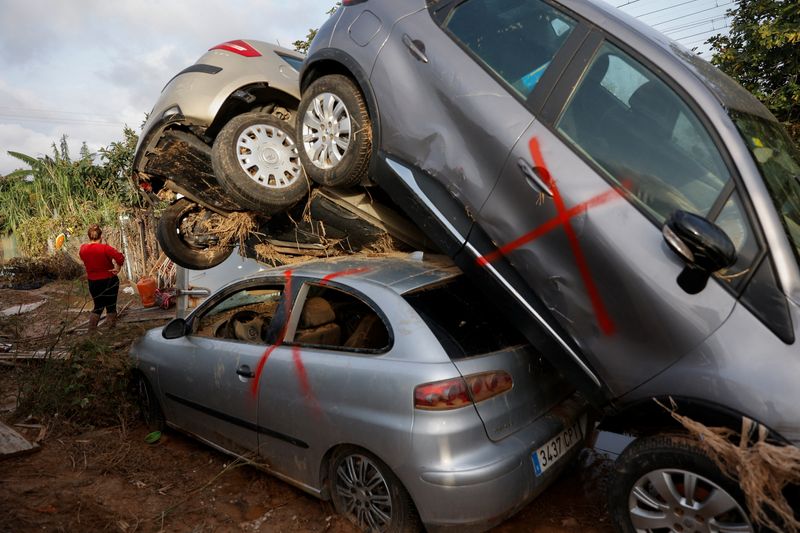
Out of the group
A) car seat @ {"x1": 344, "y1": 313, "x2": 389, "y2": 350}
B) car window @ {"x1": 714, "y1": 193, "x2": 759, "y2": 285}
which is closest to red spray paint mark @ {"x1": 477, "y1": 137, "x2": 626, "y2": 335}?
car window @ {"x1": 714, "y1": 193, "x2": 759, "y2": 285}

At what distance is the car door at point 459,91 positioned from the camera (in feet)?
8.25

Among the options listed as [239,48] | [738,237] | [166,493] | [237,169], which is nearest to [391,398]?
[738,237]

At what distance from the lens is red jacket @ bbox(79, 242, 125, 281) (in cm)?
700

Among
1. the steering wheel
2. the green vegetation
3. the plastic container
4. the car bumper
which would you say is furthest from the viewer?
the green vegetation

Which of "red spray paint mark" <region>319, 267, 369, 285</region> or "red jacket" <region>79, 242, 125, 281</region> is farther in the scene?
"red jacket" <region>79, 242, 125, 281</region>

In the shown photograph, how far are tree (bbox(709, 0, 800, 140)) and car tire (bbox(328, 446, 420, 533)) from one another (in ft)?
20.5

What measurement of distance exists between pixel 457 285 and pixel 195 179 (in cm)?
252

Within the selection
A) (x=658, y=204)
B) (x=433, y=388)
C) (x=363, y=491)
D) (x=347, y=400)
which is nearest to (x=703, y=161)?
(x=658, y=204)

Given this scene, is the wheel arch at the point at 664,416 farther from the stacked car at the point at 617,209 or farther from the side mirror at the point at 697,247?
the side mirror at the point at 697,247

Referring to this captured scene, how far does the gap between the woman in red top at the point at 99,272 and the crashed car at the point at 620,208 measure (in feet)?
18.8

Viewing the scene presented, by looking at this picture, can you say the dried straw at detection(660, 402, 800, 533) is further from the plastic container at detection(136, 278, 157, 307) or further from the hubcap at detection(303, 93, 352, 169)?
the plastic container at detection(136, 278, 157, 307)

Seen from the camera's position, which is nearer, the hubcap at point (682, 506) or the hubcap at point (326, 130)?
the hubcap at point (682, 506)

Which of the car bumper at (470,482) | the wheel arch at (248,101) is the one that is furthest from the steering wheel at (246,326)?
the car bumper at (470,482)

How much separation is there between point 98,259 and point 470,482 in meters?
6.78
